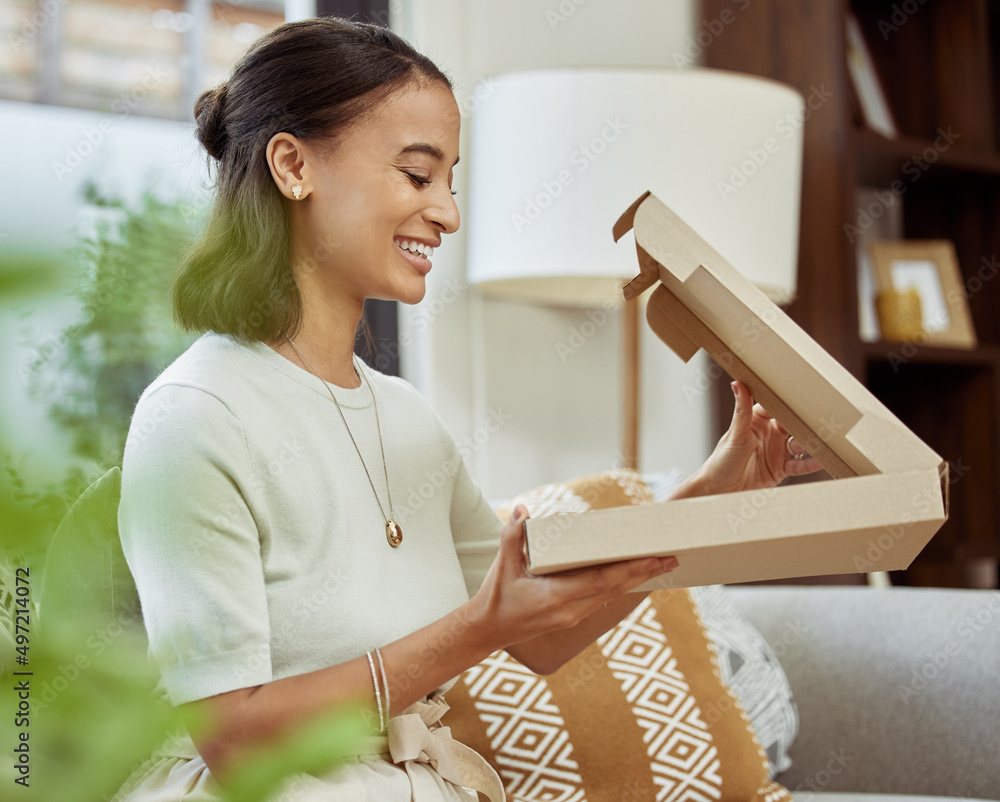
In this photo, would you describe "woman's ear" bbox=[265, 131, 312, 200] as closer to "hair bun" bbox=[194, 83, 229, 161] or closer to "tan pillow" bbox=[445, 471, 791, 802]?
"hair bun" bbox=[194, 83, 229, 161]

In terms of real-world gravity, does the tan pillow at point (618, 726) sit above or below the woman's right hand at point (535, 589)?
below

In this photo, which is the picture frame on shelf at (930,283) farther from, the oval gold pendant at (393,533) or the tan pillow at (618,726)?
the oval gold pendant at (393,533)

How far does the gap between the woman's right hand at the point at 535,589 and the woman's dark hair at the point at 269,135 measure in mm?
362

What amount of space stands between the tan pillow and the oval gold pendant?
0.27 metres

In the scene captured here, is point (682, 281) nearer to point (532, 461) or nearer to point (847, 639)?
point (847, 639)

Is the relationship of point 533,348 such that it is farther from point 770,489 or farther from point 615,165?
point 770,489

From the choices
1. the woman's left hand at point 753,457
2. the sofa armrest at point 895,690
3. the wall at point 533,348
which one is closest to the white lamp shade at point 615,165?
the wall at point 533,348

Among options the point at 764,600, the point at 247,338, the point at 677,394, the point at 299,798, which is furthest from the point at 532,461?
the point at 299,798

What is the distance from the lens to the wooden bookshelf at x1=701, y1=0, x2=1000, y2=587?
2.19 meters

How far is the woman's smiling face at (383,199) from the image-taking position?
0.92 m

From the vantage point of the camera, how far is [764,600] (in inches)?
60.3

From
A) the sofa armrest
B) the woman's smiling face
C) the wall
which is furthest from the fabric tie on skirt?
the wall

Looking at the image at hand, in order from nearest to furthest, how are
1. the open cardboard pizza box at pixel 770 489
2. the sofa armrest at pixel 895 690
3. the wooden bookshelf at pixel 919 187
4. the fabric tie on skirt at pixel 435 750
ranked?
the open cardboard pizza box at pixel 770 489, the fabric tie on skirt at pixel 435 750, the sofa armrest at pixel 895 690, the wooden bookshelf at pixel 919 187

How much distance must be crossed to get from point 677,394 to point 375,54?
4.90 ft
